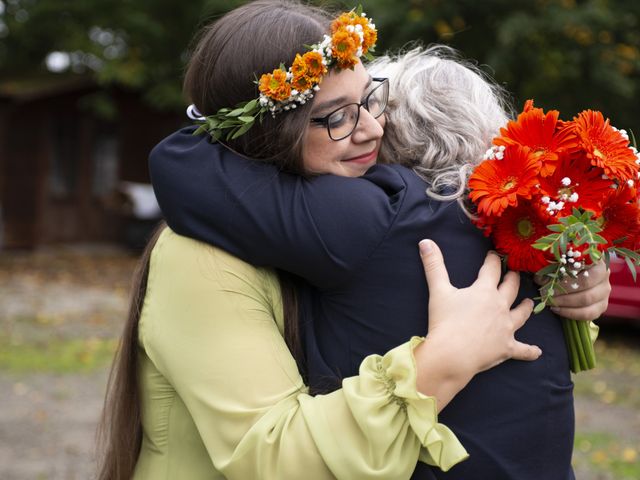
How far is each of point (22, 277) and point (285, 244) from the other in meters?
14.8

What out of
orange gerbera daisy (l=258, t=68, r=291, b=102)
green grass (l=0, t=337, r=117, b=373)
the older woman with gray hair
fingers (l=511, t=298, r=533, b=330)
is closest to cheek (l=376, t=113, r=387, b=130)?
the older woman with gray hair

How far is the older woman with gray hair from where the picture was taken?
1.92 metres

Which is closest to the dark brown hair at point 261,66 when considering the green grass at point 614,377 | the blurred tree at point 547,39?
the green grass at point 614,377

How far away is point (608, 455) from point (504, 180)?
197 inches

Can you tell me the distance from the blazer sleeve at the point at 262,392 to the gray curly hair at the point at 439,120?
483 millimetres

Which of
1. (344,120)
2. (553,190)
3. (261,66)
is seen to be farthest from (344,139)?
(553,190)

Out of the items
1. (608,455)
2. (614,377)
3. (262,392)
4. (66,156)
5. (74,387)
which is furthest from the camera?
(66,156)

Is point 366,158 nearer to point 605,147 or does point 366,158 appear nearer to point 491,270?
point 491,270

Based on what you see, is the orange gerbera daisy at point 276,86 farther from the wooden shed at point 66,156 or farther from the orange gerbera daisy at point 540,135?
the wooden shed at point 66,156

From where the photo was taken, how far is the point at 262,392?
1.89 m

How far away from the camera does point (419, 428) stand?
178 centimetres

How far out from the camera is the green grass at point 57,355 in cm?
890

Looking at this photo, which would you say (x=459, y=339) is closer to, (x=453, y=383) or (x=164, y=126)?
(x=453, y=383)

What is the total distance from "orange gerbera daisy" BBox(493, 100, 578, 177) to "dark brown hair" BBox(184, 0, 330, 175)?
0.49m
